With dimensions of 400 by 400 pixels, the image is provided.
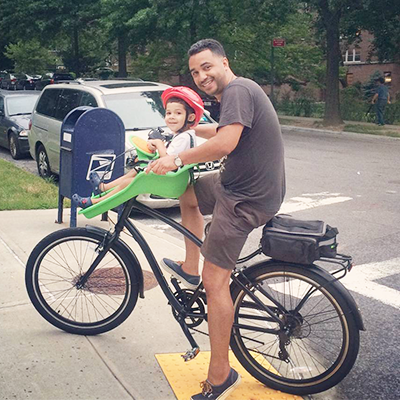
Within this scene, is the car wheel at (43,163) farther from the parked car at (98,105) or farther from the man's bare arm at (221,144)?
the man's bare arm at (221,144)

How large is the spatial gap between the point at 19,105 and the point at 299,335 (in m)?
13.5

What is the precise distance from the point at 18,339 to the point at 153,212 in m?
1.32

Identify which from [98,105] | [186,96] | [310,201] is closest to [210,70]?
[186,96]

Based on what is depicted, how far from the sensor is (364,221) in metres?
8.37

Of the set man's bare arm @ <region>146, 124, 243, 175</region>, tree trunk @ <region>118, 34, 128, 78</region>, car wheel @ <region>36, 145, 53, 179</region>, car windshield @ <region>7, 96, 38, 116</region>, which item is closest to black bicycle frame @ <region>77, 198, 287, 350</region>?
man's bare arm @ <region>146, 124, 243, 175</region>

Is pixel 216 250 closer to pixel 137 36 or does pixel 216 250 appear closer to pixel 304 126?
pixel 304 126

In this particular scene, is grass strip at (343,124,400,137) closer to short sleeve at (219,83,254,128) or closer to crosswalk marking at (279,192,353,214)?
crosswalk marking at (279,192,353,214)

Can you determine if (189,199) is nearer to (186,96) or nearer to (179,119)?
(179,119)

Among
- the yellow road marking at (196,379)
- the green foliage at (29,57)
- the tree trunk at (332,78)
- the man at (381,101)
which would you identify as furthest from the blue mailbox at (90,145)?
the green foliage at (29,57)

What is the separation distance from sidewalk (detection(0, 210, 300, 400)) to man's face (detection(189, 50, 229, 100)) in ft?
5.77

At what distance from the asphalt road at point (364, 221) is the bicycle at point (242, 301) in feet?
0.95

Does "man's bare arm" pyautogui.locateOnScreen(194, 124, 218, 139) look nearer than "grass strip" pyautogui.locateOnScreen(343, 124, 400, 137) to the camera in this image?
Yes

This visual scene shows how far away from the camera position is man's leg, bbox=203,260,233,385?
3445 mm

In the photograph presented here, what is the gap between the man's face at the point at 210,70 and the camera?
3406 millimetres
